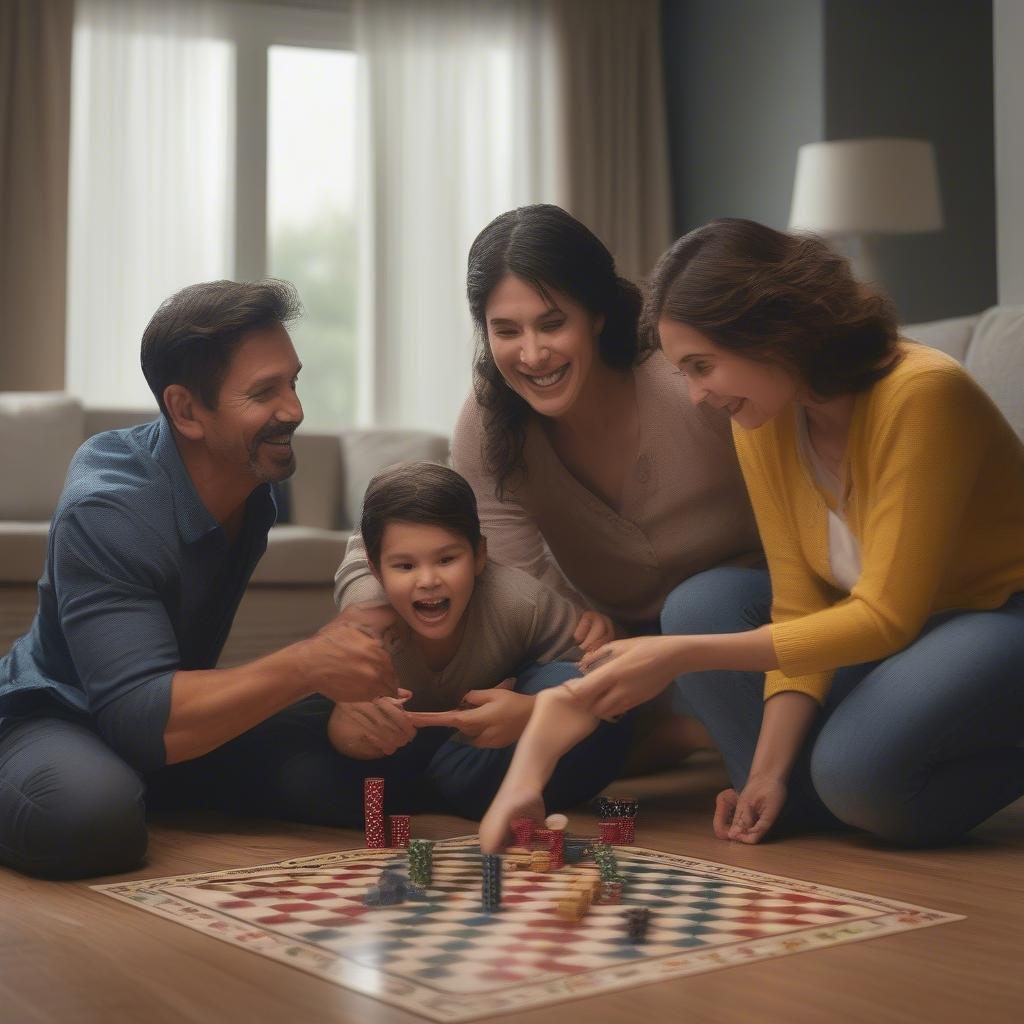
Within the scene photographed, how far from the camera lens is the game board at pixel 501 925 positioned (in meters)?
1.31

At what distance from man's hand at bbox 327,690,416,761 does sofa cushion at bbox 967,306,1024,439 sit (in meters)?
1.13

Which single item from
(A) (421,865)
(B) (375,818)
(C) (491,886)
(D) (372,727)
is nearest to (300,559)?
(D) (372,727)

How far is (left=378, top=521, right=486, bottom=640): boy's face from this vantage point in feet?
6.99

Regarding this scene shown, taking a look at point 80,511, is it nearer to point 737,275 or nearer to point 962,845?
point 737,275

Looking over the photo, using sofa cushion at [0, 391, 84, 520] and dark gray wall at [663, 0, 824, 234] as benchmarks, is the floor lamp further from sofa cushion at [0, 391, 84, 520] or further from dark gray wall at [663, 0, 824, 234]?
sofa cushion at [0, 391, 84, 520]

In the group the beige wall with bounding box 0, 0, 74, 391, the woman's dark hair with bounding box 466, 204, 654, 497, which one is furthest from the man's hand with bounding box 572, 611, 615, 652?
the beige wall with bounding box 0, 0, 74, 391

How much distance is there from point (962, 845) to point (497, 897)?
2.51 ft

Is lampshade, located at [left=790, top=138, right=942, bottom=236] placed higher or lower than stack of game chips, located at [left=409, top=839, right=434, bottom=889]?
higher

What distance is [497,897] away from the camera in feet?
5.15

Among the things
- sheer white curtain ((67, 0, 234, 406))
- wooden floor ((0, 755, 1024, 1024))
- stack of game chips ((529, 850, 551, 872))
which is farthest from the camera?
sheer white curtain ((67, 0, 234, 406))

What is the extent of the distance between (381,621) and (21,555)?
7.44 ft

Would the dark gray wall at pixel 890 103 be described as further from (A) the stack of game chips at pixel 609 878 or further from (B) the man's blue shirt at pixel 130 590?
(A) the stack of game chips at pixel 609 878

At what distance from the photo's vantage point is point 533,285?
2.13m

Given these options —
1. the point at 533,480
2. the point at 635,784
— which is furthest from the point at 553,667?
the point at 635,784
